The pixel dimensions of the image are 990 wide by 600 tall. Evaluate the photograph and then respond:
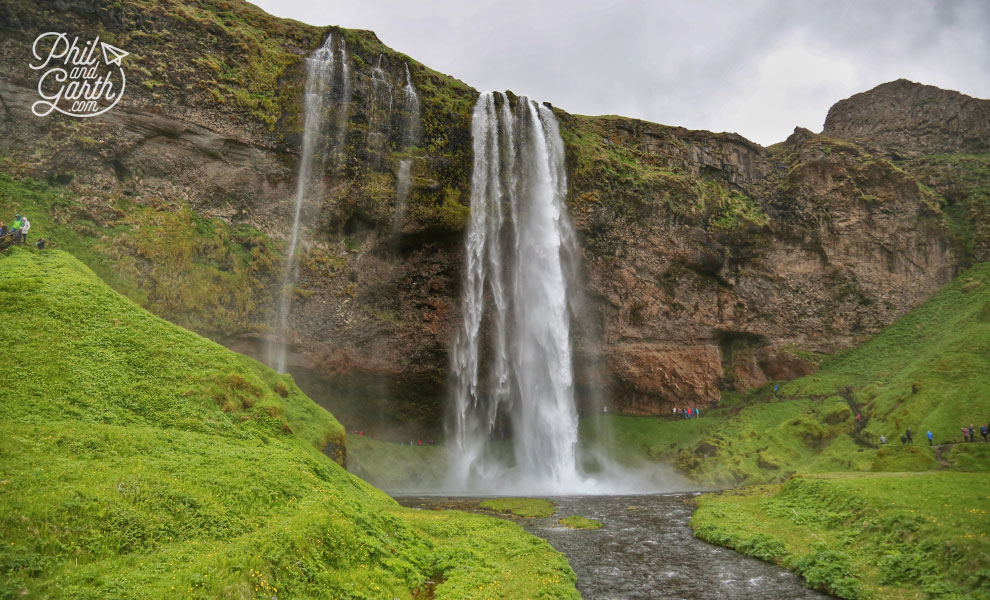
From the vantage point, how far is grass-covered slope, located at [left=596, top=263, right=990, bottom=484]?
3092 centimetres

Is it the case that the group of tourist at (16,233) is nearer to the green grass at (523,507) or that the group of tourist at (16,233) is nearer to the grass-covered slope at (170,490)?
the grass-covered slope at (170,490)

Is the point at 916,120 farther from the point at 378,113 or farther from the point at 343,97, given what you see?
the point at 343,97

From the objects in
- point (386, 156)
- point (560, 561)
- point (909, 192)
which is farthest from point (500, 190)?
point (909, 192)

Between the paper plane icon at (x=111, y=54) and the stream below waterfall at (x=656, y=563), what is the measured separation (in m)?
37.5

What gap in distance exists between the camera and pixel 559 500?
30578 millimetres

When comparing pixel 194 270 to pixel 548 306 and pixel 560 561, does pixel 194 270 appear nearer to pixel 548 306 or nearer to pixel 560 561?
pixel 548 306

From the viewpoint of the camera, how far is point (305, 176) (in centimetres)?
3866

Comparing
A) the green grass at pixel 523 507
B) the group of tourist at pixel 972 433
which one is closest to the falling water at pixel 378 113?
the green grass at pixel 523 507

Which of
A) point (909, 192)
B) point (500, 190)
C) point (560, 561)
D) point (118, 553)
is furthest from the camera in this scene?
point (909, 192)

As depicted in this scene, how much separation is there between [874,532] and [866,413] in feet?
90.6

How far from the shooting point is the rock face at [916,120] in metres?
65.8

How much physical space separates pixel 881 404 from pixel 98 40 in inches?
2332

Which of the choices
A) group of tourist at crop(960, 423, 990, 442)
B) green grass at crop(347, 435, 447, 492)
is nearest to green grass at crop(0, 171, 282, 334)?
green grass at crop(347, 435, 447, 492)

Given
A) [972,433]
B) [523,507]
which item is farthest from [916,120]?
[523,507]
